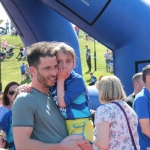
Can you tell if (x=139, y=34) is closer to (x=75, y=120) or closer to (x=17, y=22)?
(x=17, y=22)

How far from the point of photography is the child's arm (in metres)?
2.24

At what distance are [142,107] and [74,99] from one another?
1.23 meters

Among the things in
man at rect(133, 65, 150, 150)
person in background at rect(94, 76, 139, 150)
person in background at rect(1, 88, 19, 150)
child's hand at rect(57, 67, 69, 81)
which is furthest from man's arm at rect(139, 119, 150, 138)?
child's hand at rect(57, 67, 69, 81)

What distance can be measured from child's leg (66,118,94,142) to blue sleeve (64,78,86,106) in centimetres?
→ 12

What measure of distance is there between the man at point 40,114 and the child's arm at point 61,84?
0.22 feet

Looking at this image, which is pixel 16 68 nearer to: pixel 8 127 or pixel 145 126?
pixel 8 127

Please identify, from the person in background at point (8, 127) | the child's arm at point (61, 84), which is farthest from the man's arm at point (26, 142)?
the person in background at point (8, 127)

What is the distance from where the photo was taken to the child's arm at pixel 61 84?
2242 mm

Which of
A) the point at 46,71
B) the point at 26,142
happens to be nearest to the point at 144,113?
the point at 46,71

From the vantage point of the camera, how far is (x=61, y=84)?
90.7 inches

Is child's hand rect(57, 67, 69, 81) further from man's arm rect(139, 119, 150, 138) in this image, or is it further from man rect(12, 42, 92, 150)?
man's arm rect(139, 119, 150, 138)

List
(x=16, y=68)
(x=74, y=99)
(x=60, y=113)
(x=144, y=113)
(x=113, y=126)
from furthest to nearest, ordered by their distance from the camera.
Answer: (x=16, y=68), (x=144, y=113), (x=113, y=126), (x=74, y=99), (x=60, y=113)

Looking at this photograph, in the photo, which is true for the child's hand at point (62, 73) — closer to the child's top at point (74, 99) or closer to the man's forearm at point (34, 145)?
the child's top at point (74, 99)

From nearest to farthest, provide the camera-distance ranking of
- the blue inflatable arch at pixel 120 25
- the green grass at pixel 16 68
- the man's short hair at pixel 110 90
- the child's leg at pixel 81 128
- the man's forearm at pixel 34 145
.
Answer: the man's forearm at pixel 34 145 → the child's leg at pixel 81 128 → the man's short hair at pixel 110 90 → the blue inflatable arch at pixel 120 25 → the green grass at pixel 16 68
